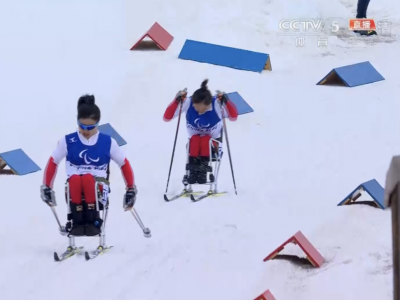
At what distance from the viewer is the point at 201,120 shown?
7.21 meters

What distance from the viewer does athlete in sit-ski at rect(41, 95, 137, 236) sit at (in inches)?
227

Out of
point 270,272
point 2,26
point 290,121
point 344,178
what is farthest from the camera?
point 2,26

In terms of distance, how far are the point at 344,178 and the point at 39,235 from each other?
9.72 ft

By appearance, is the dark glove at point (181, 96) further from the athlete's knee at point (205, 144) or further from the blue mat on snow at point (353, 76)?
the blue mat on snow at point (353, 76)

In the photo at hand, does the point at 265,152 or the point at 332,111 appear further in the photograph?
the point at 332,111

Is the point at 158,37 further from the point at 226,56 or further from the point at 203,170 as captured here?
the point at 203,170

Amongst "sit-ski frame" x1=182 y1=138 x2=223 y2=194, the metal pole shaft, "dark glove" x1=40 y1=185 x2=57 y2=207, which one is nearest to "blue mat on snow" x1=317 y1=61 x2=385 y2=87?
"sit-ski frame" x1=182 y1=138 x2=223 y2=194

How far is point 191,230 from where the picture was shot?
6613 millimetres

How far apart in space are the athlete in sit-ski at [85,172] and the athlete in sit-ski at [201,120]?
1.41 meters

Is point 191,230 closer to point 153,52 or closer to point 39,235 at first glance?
point 39,235

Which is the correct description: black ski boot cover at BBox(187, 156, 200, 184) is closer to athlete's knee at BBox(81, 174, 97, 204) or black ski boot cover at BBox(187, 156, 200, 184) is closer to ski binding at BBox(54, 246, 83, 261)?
ski binding at BBox(54, 246, 83, 261)

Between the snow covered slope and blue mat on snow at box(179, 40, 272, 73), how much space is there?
18cm

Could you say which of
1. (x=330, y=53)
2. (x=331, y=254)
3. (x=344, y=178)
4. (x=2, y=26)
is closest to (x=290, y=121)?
(x=344, y=178)

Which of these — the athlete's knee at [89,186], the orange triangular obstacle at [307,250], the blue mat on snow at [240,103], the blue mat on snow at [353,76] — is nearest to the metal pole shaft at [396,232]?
the orange triangular obstacle at [307,250]
